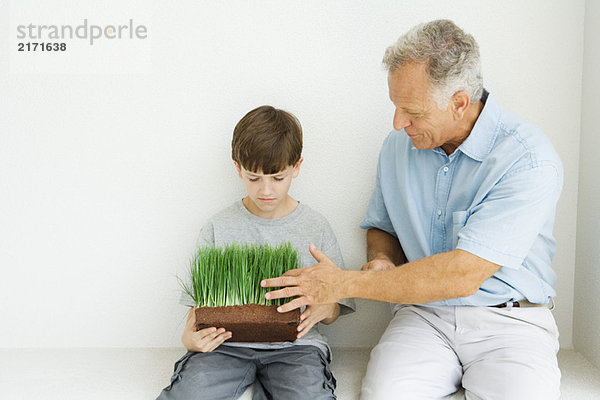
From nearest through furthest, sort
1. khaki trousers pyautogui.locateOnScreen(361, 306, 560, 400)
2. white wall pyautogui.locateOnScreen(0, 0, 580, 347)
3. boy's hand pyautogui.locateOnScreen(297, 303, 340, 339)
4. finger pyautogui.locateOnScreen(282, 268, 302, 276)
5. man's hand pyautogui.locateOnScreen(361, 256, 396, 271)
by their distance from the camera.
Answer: khaki trousers pyautogui.locateOnScreen(361, 306, 560, 400) → finger pyautogui.locateOnScreen(282, 268, 302, 276) → boy's hand pyautogui.locateOnScreen(297, 303, 340, 339) → man's hand pyautogui.locateOnScreen(361, 256, 396, 271) → white wall pyautogui.locateOnScreen(0, 0, 580, 347)

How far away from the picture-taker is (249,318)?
183cm

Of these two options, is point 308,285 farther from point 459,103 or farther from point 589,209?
point 589,209

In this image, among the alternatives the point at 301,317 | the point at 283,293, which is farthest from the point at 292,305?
the point at 301,317

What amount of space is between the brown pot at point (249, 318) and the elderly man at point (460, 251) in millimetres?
68

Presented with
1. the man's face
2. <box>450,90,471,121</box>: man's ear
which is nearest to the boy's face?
the man's face

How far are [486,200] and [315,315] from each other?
712mm

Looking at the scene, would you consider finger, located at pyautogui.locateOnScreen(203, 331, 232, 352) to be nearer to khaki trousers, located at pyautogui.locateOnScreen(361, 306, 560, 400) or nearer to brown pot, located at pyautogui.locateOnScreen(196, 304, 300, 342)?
brown pot, located at pyautogui.locateOnScreen(196, 304, 300, 342)

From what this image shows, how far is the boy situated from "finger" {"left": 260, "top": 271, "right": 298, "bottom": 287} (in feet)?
0.72

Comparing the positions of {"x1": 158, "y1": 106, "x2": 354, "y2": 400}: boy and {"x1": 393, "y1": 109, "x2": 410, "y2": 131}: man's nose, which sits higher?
{"x1": 393, "y1": 109, "x2": 410, "y2": 131}: man's nose

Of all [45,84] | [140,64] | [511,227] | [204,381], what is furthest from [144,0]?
[511,227]

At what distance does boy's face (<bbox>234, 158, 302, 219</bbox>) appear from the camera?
2.03 m

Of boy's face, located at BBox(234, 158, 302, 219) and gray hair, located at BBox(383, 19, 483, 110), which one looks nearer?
gray hair, located at BBox(383, 19, 483, 110)

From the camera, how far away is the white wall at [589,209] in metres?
2.21

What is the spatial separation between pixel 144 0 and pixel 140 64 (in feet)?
0.86
